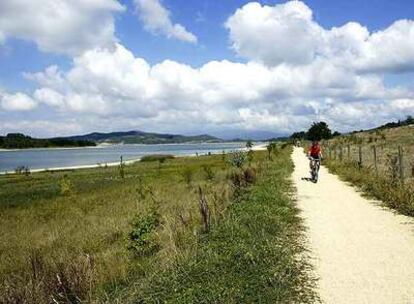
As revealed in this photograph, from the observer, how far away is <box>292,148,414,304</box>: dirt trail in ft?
24.6

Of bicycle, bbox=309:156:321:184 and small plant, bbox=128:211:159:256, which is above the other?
bicycle, bbox=309:156:321:184

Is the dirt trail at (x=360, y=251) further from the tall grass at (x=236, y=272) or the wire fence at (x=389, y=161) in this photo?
the wire fence at (x=389, y=161)

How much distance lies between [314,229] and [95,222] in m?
9.90

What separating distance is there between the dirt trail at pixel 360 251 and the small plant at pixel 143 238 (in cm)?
381

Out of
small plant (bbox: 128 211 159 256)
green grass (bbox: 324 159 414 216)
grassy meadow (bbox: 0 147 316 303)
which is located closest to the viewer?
grassy meadow (bbox: 0 147 316 303)

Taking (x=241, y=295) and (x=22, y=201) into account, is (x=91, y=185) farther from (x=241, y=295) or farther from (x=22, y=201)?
(x=241, y=295)

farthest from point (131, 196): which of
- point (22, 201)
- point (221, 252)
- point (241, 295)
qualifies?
point (241, 295)

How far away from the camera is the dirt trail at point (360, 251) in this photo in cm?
751

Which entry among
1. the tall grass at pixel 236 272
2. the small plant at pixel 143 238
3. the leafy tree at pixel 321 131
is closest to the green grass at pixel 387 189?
the tall grass at pixel 236 272

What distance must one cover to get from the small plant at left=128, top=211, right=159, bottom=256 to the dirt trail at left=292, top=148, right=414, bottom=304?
12.5 feet

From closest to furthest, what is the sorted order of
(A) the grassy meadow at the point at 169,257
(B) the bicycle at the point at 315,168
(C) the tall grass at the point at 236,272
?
(C) the tall grass at the point at 236,272 → (A) the grassy meadow at the point at 169,257 → (B) the bicycle at the point at 315,168

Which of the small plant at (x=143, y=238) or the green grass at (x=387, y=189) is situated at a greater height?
the green grass at (x=387, y=189)

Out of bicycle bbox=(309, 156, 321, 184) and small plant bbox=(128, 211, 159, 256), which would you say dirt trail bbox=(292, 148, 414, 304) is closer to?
small plant bbox=(128, 211, 159, 256)

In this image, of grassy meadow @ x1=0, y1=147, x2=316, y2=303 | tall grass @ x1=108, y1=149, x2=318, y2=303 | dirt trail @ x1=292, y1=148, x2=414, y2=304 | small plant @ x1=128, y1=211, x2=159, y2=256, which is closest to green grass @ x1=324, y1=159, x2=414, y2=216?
dirt trail @ x1=292, y1=148, x2=414, y2=304
